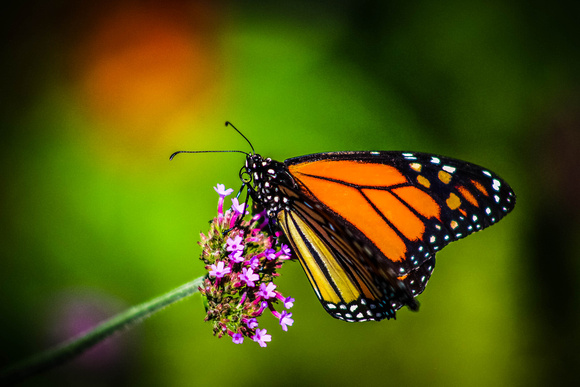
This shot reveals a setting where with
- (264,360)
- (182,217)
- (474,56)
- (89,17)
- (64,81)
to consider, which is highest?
(89,17)

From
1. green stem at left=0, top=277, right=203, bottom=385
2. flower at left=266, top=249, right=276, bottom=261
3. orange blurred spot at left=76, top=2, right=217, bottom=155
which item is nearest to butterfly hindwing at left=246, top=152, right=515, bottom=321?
flower at left=266, top=249, right=276, bottom=261

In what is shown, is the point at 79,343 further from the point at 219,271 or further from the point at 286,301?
the point at 286,301

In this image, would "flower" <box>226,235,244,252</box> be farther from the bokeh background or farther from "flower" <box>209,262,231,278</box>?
the bokeh background

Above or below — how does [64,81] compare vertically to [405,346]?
above

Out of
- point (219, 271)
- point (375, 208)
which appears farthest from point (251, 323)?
point (375, 208)

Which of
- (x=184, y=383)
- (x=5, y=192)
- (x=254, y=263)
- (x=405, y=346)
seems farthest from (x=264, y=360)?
(x=5, y=192)

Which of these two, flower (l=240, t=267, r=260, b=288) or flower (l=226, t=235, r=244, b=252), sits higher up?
flower (l=226, t=235, r=244, b=252)

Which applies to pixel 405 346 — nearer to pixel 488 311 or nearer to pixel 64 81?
pixel 488 311
